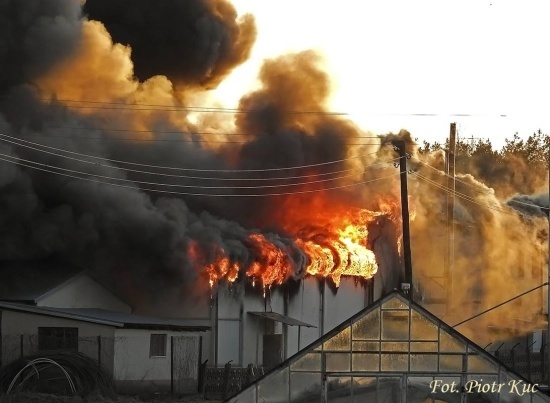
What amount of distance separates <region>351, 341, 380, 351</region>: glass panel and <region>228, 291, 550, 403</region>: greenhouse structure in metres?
0.02

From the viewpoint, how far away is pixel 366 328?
83.4 feet

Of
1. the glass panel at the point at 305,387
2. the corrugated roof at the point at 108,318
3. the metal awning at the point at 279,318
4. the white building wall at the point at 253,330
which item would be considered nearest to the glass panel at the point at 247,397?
the glass panel at the point at 305,387

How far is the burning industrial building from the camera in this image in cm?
4247

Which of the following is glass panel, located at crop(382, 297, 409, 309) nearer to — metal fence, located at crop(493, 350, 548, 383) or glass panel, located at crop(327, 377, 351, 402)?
glass panel, located at crop(327, 377, 351, 402)

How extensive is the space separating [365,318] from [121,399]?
1050cm

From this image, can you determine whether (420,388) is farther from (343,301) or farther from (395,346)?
Result: (343,301)

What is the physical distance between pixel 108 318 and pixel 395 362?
13.5 metres

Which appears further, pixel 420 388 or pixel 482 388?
pixel 420 388

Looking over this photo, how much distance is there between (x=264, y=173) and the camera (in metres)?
49.2

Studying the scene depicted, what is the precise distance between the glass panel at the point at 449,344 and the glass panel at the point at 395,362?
830 millimetres

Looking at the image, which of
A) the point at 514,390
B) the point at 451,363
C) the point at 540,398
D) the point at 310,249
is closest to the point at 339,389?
the point at 451,363

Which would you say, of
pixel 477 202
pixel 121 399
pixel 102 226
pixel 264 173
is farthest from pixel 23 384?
pixel 477 202

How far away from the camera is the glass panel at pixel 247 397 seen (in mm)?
24141

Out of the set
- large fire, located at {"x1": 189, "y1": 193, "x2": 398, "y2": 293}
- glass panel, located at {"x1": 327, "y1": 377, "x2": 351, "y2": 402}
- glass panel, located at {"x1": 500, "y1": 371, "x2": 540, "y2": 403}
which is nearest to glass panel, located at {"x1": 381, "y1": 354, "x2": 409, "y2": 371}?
glass panel, located at {"x1": 327, "y1": 377, "x2": 351, "y2": 402}
